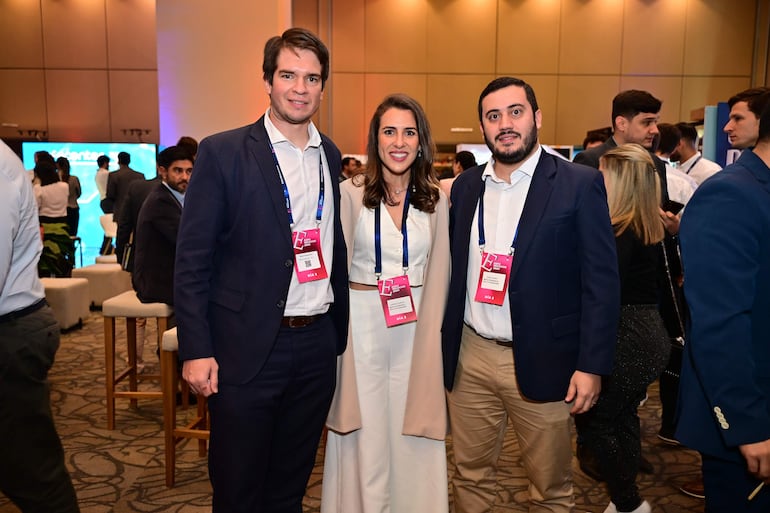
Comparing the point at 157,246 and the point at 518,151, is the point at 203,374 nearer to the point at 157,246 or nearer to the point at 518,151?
the point at 518,151

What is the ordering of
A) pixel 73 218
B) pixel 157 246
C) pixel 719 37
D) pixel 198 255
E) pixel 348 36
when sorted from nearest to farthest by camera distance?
pixel 198 255, pixel 157 246, pixel 73 218, pixel 719 37, pixel 348 36

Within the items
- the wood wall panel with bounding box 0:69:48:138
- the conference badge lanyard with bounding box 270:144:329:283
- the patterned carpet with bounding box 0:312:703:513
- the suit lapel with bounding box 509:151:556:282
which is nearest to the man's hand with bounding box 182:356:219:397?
the conference badge lanyard with bounding box 270:144:329:283

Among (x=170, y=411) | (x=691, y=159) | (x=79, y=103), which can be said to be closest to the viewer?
(x=170, y=411)

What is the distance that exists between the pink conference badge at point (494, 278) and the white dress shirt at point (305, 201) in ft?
1.65

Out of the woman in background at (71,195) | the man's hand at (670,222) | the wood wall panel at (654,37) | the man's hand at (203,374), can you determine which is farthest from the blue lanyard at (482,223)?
the wood wall panel at (654,37)

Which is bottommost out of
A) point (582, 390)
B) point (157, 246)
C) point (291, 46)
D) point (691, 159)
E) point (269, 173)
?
Result: point (582, 390)

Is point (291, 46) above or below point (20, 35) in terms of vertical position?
below

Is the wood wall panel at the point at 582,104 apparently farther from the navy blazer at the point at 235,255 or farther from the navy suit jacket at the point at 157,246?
the navy blazer at the point at 235,255

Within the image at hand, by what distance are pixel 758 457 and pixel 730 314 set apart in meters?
0.32

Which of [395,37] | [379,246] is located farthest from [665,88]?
[379,246]

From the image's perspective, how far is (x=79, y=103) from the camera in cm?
1075

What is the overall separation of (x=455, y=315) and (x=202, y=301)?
0.84 m

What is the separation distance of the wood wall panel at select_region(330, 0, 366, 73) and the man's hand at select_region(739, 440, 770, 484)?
9468 millimetres

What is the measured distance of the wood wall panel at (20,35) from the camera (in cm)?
1065
